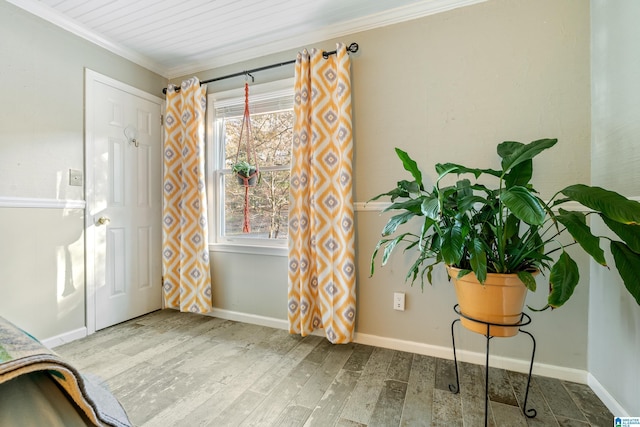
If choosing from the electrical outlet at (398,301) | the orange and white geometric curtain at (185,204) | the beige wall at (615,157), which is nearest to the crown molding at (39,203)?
the orange and white geometric curtain at (185,204)

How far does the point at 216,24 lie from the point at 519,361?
3.02m

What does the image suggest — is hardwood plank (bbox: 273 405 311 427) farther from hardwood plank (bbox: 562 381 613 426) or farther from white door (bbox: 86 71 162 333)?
white door (bbox: 86 71 162 333)

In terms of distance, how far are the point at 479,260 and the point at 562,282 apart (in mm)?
263

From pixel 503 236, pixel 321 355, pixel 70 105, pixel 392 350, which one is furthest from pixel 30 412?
pixel 70 105

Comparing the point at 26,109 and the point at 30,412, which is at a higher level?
the point at 26,109

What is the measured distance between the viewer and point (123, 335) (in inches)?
84.0

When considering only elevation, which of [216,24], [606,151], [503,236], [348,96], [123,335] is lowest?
[123,335]

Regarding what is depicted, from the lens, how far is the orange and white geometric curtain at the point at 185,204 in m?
2.43

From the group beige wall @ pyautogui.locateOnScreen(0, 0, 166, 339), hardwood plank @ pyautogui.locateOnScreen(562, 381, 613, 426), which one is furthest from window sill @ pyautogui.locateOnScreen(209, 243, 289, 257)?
hardwood plank @ pyautogui.locateOnScreen(562, 381, 613, 426)

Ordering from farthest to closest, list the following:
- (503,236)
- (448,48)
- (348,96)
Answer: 1. (348,96)
2. (448,48)
3. (503,236)

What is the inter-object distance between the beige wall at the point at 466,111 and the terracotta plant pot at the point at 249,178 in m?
0.83

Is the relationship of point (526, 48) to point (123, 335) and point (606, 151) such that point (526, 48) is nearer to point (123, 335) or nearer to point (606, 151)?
point (606, 151)

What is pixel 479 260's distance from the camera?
3.67 feet

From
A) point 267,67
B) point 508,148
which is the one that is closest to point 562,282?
point 508,148
